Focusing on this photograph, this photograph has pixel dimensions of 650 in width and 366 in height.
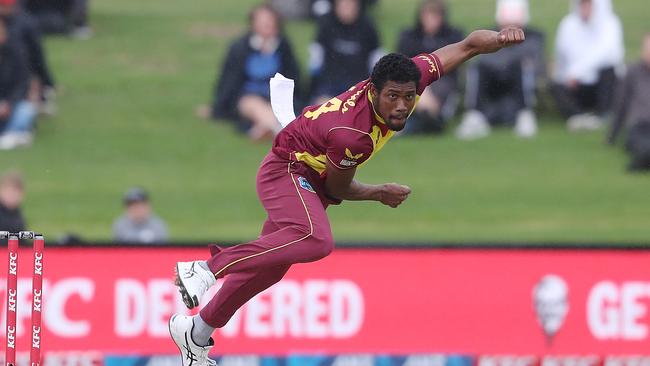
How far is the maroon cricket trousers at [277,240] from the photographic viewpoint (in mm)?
7879

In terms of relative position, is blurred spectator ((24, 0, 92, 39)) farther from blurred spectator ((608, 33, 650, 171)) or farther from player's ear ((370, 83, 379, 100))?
player's ear ((370, 83, 379, 100))

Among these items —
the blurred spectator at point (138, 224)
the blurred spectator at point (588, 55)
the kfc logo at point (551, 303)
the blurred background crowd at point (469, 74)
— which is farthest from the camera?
the blurred spectator at point (588, 55)

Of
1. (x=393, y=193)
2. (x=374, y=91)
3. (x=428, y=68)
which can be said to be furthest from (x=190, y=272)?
(x=428, y=68)

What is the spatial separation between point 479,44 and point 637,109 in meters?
7.72

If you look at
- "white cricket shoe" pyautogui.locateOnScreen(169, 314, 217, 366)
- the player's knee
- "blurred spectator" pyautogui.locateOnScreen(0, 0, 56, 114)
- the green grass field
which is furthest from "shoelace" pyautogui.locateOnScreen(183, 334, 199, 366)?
"blurred spectator" pyautogui.locateOnScreen(0, 0, 56, 114)

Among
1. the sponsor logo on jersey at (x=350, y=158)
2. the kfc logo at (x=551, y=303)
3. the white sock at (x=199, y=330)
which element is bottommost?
the white sock at (x=199, y=330)

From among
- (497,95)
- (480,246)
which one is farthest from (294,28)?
(480,246)

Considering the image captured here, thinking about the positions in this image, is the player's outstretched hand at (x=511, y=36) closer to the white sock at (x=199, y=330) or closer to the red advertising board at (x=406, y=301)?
the white sock at (x=199, y=330)

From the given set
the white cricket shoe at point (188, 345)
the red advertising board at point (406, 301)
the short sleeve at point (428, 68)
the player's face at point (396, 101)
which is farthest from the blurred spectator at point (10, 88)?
the player's face at point (396, 101)

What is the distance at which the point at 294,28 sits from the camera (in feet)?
62.6

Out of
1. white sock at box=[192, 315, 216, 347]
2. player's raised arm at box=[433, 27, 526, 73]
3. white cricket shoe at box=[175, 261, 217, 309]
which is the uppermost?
player's raised arm at box=[433, 27, 526, 73]

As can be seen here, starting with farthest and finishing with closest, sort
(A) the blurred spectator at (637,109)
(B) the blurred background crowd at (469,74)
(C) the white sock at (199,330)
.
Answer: (B) the blurred background crowd at (469,74) < (A) the blurred spectator at (637,109) < (C) the white sock at (199,330)

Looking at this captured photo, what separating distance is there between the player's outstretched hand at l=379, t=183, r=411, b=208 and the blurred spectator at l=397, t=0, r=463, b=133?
23.1 ft

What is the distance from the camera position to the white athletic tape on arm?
325 inches
